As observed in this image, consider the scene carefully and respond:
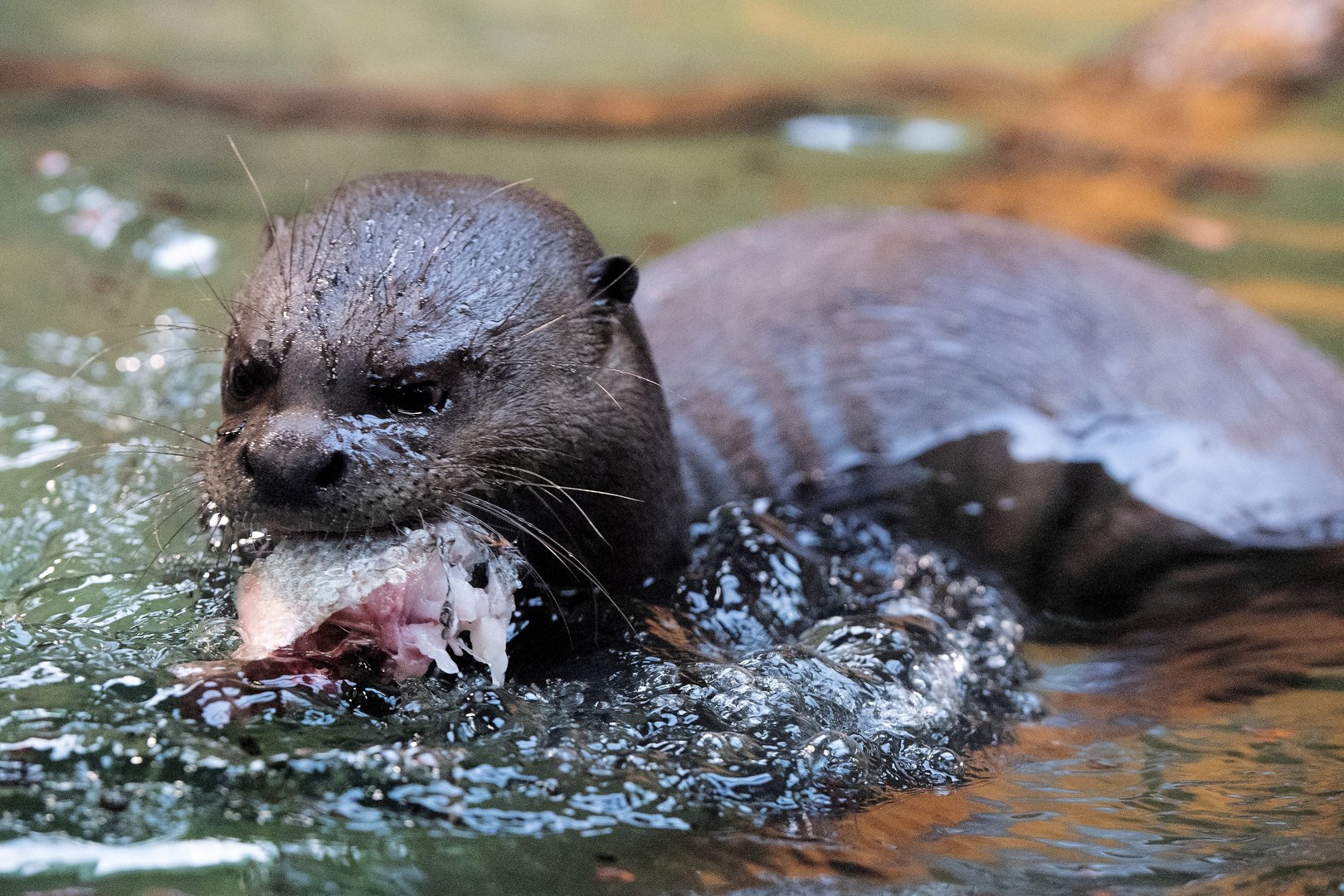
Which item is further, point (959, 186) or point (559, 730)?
point (959, 186)

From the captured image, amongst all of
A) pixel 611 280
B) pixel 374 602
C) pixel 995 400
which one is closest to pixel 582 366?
pixel 611 280

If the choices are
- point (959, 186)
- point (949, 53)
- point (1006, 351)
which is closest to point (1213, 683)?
point (1006, 351)

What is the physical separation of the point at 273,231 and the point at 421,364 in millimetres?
629

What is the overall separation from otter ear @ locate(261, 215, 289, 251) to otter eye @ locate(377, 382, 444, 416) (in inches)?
21.8

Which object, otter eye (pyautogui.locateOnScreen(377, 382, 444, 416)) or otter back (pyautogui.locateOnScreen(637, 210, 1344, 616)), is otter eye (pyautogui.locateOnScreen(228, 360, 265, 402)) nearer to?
otter eye (pyautogui.locateOnScreen(377, 382, 444, 416))

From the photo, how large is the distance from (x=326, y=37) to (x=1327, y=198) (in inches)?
192

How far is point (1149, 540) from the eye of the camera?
11.6ft

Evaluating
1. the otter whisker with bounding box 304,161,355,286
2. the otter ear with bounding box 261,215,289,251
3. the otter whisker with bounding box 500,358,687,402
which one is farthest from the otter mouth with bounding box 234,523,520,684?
the otter ear with bounding box 261,215,289,251

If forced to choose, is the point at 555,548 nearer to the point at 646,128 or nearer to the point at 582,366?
the point at 582,366

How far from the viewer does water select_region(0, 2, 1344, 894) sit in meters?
1.88

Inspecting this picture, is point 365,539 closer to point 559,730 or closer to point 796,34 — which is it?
point 559,730

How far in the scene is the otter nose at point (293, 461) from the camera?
203 centimetres

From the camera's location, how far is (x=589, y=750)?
2164 millimetres

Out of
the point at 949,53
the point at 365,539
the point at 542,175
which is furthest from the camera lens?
the point at 949,53
